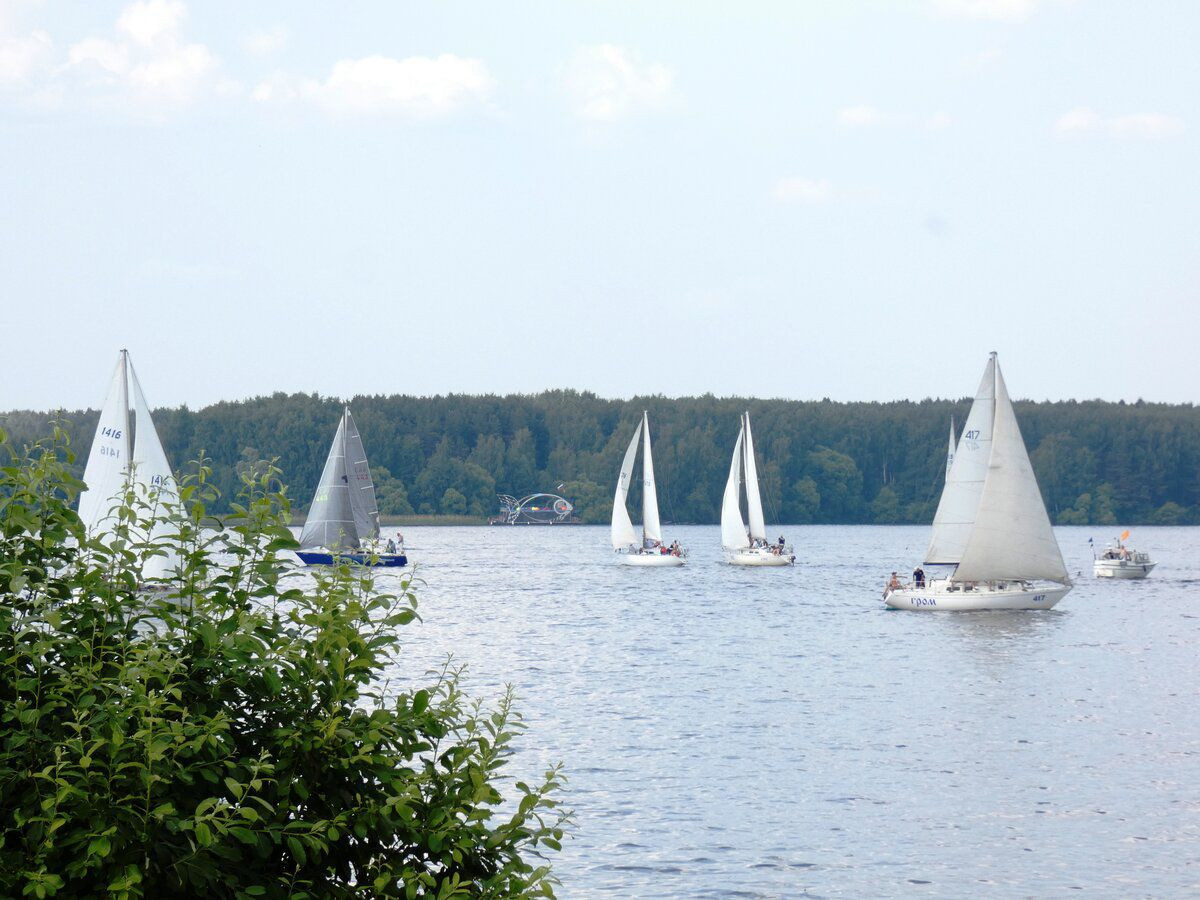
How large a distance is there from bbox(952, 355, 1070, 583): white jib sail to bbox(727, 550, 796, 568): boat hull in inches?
1605

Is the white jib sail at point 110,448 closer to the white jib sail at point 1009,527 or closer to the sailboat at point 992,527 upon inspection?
the sailboat at point 992,527

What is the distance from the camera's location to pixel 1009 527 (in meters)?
53.6

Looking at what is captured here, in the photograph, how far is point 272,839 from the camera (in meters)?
6.12

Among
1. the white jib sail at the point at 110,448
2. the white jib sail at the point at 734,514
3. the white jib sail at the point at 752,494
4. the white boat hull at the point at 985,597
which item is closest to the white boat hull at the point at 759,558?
the white jib sail at the point at 734,514

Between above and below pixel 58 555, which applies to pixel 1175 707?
below

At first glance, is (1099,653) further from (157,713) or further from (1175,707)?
(157,713)

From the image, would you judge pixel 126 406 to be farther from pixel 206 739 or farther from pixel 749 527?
pixel 749 527

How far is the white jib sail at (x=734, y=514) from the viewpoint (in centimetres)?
9001

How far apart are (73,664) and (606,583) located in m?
85.1

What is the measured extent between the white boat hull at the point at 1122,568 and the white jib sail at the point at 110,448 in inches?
2681

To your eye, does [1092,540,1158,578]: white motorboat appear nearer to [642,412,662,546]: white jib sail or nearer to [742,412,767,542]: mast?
[742,412,767,542]: mast

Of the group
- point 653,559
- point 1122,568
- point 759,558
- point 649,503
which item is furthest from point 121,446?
point 1122,568

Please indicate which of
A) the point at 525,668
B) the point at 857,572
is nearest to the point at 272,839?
the point at 525,668

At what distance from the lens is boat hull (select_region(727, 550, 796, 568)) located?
314 feet
